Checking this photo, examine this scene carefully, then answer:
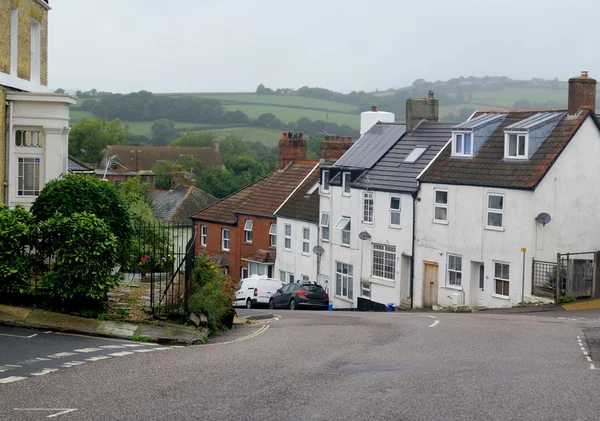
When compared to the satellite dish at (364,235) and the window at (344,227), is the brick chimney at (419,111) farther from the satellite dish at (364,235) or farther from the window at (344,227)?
the satellite dish at (364,235)

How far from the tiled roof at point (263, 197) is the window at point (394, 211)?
40.4 ft

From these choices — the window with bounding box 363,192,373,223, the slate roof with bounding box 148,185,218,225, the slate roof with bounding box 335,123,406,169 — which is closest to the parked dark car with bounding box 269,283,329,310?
the window with bounding box 363,192,373,223

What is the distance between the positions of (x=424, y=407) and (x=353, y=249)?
35578 mm

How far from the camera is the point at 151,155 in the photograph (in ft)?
402

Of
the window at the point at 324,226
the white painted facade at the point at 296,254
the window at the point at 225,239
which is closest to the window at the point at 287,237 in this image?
the white painted facade at the point at 296,254

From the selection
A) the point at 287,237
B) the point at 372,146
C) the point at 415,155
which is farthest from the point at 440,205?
the point at 287,237

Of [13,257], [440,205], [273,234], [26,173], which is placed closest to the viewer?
[13,257]

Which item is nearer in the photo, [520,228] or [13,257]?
[13,257]

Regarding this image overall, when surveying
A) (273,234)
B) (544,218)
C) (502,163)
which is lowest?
(273,234)

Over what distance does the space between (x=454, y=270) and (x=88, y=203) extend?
2330 cm

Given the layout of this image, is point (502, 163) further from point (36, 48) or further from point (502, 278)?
point (36, 48)

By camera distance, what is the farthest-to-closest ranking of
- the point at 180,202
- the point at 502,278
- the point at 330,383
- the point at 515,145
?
1. the point at 180,202
2. the point at 515,145
3. the point at 502,278
4. the point at 330,383

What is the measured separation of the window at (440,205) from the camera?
4191cm

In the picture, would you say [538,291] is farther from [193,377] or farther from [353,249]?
[193,377]
